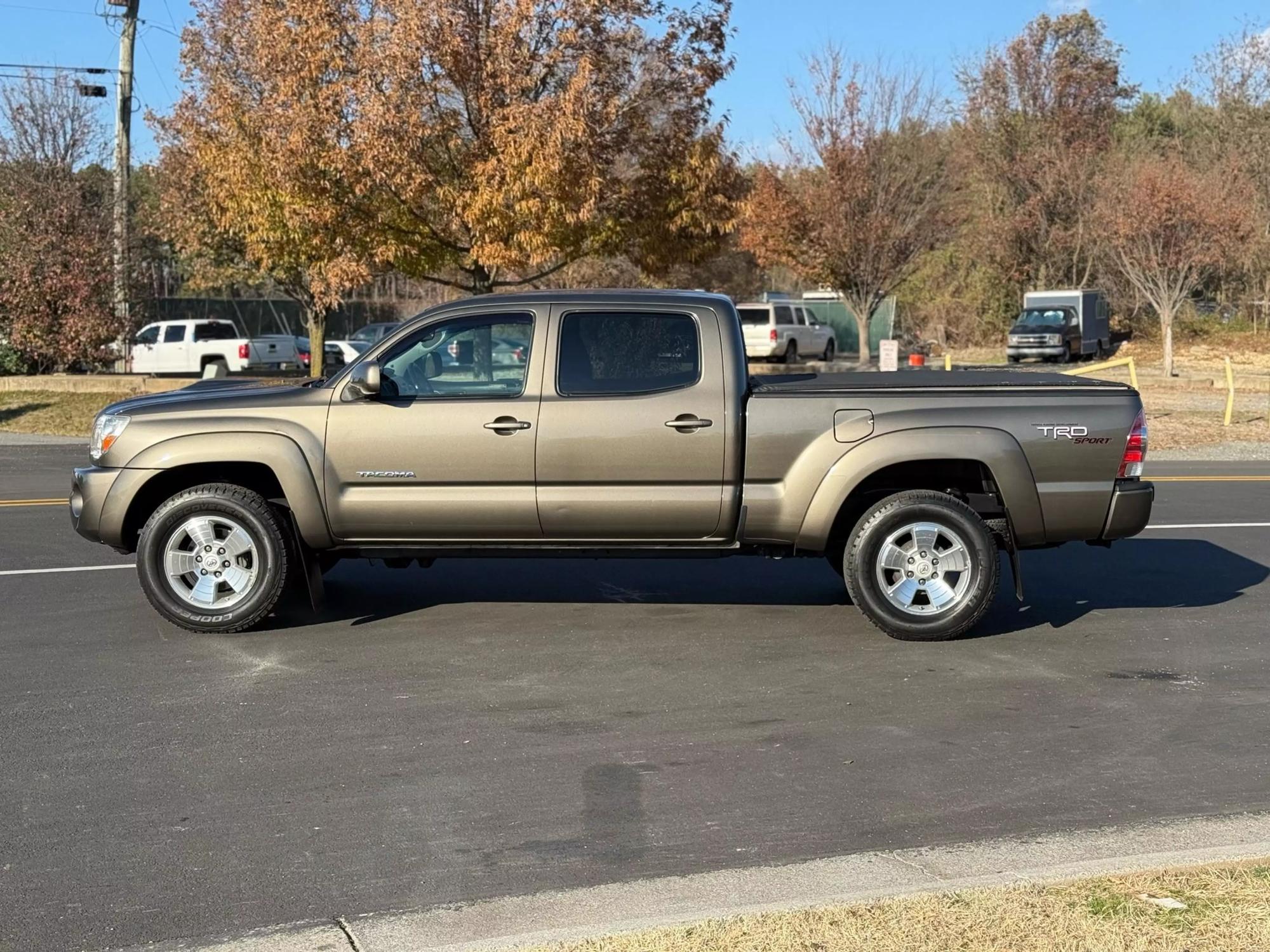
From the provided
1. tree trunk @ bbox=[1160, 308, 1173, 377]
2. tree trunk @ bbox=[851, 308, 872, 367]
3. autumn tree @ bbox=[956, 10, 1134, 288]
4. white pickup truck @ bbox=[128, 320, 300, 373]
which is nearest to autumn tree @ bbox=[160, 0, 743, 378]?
tree trunk @ bbox=[851, 308, 872, 367]

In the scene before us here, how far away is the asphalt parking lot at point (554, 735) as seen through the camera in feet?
15.2

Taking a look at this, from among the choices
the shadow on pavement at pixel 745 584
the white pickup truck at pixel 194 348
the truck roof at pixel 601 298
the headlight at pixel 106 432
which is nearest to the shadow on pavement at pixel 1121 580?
the shadow on pavement at pixel 745 584

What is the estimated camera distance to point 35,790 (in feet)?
17.3

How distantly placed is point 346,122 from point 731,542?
15422 mm

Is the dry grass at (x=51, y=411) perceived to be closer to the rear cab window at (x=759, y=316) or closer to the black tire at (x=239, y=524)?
the black tire at (x=239, y=524)

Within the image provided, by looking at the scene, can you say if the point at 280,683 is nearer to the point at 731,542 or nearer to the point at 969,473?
the point at 731,542

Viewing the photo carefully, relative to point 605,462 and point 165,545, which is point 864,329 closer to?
point 605,462

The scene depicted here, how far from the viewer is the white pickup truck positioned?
116ft

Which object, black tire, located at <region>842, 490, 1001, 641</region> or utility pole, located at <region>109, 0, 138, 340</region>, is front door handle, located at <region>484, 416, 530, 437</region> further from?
utility pole, located at <region>109, 0, 138, 340</region>

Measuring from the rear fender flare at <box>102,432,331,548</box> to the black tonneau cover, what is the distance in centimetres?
248

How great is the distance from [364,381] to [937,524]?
10.5 feet

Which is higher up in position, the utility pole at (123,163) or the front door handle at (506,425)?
the utility pole at (123,163)

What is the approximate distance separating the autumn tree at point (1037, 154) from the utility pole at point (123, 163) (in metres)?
31.9

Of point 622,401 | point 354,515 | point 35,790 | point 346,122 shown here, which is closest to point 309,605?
point 354,515
